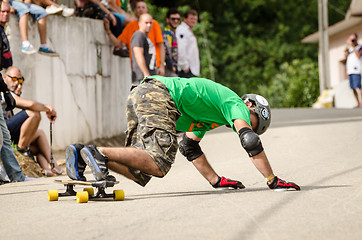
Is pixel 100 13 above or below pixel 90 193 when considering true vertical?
above

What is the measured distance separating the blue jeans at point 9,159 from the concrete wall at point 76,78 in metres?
2.58

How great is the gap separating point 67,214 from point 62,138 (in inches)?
249

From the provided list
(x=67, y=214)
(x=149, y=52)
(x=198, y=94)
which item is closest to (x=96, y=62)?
Answer: (x=149, y=52)

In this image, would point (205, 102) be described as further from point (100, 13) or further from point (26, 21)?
point (100, 13)

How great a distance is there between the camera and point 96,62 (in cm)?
1250

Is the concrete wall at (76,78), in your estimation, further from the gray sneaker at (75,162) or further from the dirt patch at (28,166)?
the gray sneaker at (75,162)

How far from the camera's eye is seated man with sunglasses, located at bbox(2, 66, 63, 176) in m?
8.95

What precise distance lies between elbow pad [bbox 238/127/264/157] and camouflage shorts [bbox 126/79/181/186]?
546mm

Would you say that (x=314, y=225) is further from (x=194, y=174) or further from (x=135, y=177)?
(x=194, y=174)

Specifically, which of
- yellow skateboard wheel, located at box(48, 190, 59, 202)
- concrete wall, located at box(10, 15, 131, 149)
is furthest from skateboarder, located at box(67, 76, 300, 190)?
concrete wall, located at box(10, 15, 131, 149)

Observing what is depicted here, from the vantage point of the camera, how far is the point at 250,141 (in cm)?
582

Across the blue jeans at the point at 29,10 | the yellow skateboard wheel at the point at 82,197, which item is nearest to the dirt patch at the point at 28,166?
the blue jeans at the point at 29,10

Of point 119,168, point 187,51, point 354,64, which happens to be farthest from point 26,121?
point 354,64

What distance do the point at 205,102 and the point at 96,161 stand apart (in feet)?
3.73
